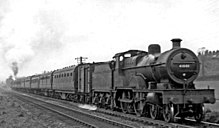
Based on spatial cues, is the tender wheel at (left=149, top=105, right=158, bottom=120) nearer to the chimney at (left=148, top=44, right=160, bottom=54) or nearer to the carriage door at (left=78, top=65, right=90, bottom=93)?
the chimney at (left=148, top=44, right=160, bottom=54)

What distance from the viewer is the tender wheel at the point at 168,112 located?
1168 cm

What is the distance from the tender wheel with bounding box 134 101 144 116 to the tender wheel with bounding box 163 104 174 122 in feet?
5.70

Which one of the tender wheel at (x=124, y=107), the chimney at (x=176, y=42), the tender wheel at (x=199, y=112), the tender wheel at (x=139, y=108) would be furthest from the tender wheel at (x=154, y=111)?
the chimney at (x=176, y=42)

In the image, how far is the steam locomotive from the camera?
12.0m

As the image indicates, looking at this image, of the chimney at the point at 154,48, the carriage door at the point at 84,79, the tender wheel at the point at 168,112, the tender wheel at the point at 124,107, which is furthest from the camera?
the carriage door at the point at 84,79

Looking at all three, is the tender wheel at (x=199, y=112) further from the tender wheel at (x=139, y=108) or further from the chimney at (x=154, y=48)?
the chimney at (x=154, y=48)

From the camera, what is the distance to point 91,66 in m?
22.5

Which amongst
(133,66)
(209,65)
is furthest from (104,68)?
(209,65)

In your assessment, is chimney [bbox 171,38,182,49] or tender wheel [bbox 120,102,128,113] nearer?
chimney [bbox 171,38,182,49]

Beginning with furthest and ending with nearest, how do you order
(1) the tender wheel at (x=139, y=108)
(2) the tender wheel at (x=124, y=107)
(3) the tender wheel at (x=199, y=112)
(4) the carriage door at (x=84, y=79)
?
(4) the carriage door at (x=84, y=79)
(2) the tender wheel at (x=124, y=107)
(1) the tender wheel at (x=139, y=108)
(3) the tender wheel at (x=199, y=112)

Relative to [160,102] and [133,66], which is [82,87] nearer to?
[133,66]

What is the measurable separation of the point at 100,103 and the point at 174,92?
939 cm

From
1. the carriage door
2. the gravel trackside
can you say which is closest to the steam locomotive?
the carriage door

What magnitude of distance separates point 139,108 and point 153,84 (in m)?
1.76
